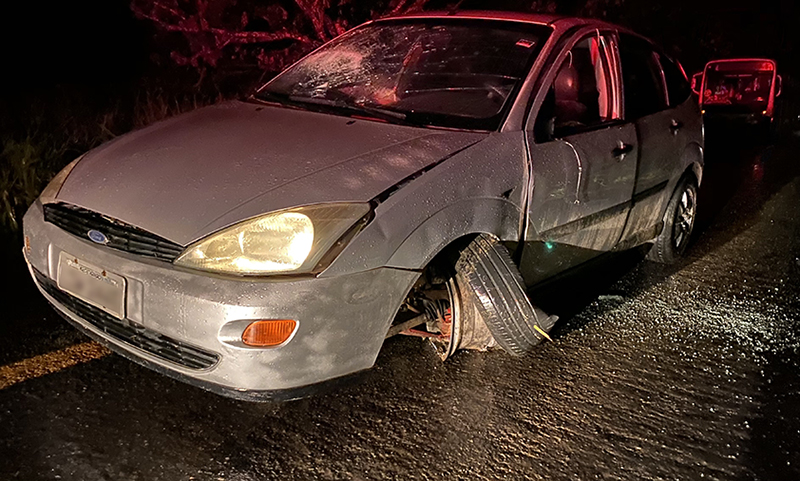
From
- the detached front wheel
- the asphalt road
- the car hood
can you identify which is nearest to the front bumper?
the car hood

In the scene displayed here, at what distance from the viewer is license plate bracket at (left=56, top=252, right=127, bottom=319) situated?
2543 millimetres

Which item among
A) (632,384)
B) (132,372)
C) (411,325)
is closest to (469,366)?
(411,325)

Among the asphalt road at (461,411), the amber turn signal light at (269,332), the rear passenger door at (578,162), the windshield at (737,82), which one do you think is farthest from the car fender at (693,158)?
the windshield at (737,82)

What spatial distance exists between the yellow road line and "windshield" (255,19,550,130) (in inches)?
58.7

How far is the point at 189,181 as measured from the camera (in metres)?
2.72

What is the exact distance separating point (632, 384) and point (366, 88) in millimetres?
1901

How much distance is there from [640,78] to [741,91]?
1078cm

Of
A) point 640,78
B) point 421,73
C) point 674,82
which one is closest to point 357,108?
point 421,73

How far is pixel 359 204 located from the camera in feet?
8.40

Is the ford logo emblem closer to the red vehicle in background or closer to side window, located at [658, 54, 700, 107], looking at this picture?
side window, located at [658, 54, 700, 107]

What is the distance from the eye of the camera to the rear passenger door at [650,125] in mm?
4156

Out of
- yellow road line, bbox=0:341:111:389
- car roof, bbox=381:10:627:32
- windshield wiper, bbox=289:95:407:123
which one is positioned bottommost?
yellow road line, bbox=0:341:111:389

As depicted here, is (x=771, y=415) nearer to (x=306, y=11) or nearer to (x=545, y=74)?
(x=545, y=74)

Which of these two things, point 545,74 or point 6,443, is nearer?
point 6,443
